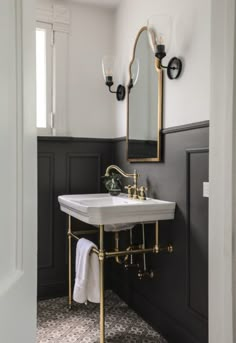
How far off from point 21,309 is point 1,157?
308mm

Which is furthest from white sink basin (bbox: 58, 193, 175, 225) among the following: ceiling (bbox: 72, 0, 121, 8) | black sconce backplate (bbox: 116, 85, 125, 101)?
ceiling (bbox: 72, 0, 121, 8)

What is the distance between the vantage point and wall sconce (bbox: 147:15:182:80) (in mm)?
2055

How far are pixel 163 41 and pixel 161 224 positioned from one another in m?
1.19

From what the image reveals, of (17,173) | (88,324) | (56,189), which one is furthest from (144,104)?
(17,173)

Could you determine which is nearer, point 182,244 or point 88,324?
point 182,244

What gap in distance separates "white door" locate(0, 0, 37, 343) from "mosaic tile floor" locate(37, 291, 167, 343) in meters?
1.64

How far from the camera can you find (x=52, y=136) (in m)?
2.79

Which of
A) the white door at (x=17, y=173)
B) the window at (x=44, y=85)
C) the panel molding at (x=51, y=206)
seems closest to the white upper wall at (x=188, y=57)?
the window at (x=44, y=85)

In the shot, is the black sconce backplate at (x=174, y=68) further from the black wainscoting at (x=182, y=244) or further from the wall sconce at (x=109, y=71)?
the wall sconce at (x=109, y=71)

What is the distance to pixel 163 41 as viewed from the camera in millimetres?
2057

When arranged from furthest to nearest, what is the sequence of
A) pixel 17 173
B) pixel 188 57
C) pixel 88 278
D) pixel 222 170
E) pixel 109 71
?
pixel 109 71
pixel 88 278
pixel 188 57
pixel 222 170
pixel 17 173

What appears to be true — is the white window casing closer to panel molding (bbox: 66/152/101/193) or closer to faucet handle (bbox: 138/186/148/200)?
panel molding (bbox: 66/152/101/193)

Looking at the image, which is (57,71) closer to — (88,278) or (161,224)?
(161,224)

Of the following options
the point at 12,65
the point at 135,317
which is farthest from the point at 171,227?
the point at 12,65
